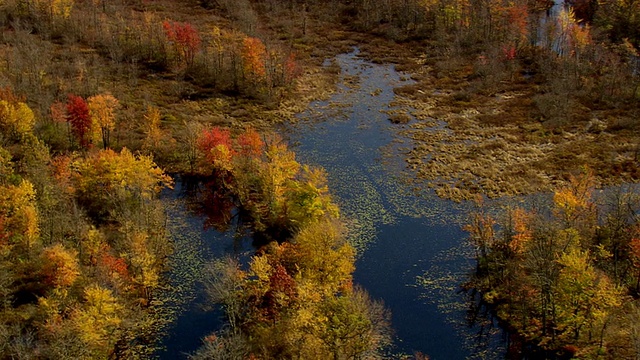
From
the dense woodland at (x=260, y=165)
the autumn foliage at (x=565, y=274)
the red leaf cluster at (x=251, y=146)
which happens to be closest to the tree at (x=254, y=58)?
the dense woodland at (x=260, y=165)

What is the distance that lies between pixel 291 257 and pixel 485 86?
72.0 metres

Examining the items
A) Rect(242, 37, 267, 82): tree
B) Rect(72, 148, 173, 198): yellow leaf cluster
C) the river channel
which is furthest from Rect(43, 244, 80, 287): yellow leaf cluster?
Rect(242, 37, 267, 82): tree

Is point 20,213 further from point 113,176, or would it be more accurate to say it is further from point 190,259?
point 190,259

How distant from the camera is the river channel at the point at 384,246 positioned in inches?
2462

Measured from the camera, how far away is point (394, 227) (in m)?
79.6

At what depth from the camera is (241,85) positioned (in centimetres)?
11956

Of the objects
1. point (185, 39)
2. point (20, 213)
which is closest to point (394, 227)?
point (20, 213)

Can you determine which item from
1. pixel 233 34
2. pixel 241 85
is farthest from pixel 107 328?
pixel 233 34

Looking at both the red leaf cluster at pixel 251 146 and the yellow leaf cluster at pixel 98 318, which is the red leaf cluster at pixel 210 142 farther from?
the yellow leaf cluster at pixel 98 318

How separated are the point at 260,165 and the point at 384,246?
19.6 metres

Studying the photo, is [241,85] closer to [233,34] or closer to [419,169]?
[233,34]

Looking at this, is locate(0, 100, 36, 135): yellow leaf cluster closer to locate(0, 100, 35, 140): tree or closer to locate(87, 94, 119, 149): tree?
locate(0, 100, 35, 140): tree

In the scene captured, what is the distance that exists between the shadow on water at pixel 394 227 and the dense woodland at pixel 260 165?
3.05 meters

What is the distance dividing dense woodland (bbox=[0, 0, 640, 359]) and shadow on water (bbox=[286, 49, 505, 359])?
3.05 meters
